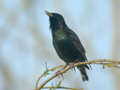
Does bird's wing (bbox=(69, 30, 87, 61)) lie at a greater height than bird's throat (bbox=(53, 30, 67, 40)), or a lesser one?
lesser

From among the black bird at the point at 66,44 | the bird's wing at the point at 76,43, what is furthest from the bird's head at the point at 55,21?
the bird's wing at the point at 76,43

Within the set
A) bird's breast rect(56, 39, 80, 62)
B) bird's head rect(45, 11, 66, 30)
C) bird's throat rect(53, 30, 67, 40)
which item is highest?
bird's head rect(45, 11, 66, 30)

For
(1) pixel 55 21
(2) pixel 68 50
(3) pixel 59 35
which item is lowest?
(2) pixel 68 50

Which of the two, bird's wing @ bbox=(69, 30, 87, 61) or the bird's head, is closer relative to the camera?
bird's wing @ bbox=(69, 30, 87, 61)

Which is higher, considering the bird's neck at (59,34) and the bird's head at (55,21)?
the bird's head at (55,21)

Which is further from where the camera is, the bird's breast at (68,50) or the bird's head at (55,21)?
the bird's head at (55,21)

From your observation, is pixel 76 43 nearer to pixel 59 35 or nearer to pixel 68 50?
pixel 68 50

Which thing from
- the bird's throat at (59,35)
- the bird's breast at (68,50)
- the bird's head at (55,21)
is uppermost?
the bird's head at (55,21)

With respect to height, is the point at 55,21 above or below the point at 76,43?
above

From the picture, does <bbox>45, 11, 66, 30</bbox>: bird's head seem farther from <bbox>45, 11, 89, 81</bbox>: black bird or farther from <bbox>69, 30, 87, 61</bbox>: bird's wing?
<bbox>69, 30, 87, 61</bbox>: bird's wing

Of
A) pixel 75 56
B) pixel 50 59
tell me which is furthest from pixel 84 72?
pixel 50 59

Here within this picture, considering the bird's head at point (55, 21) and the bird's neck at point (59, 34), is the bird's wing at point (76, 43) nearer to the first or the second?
the bird's neck at point (59, 34)

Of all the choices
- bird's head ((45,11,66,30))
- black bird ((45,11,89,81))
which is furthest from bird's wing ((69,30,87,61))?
bird's head ((45,11,66,30))

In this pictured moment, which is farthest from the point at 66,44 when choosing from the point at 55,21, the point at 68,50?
the point at 55,21
